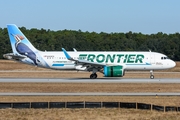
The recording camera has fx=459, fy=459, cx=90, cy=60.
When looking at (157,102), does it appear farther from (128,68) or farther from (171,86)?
(128,68)

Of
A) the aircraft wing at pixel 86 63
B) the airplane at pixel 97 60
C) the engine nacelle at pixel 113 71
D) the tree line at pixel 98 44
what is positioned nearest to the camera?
the engine nacelle at pixel 113 71

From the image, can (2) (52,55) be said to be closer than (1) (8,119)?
No

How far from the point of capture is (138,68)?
5778 centimetres

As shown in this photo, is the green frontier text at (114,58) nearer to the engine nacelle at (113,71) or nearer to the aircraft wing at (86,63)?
the aircraft wing at (86,63)

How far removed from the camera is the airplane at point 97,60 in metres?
56.9

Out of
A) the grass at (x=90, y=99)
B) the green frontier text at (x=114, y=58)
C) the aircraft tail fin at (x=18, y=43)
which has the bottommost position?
the grass at (x=90, y=99)

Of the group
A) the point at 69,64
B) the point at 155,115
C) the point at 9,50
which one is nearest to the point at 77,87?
the point at 69,64

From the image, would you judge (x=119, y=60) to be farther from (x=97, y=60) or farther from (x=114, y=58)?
(x=97, y=60)

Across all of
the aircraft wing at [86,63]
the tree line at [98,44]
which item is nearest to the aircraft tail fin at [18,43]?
the aircraft wing at [86,63]

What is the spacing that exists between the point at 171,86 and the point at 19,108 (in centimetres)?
2141

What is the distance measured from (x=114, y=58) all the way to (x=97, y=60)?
220 centimetres

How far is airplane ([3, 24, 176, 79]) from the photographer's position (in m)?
56.9

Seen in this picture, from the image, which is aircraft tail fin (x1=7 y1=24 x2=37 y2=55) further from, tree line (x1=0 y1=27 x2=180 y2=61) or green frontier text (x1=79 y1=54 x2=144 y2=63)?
tree line (x1=0 y1=27 x2=180 y2=61)

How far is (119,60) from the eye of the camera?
189ft
